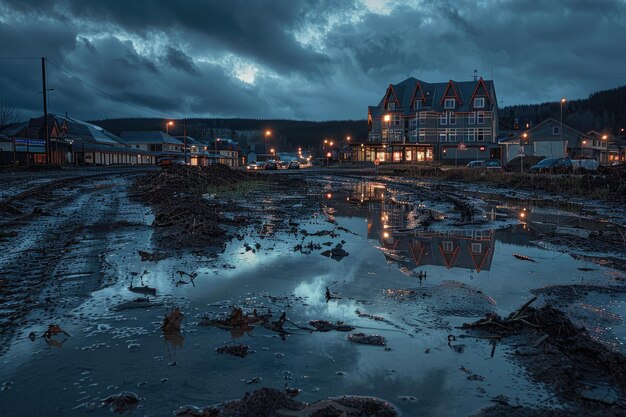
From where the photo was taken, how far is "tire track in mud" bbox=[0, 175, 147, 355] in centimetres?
585

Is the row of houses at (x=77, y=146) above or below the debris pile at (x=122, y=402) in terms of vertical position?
above

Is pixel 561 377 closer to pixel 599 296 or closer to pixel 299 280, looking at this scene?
pixel 599 296

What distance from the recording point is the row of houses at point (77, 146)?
60.3 meters

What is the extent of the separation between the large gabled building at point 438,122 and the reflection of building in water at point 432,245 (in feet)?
231

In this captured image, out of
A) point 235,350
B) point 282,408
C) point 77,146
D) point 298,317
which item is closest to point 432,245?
point 298,317

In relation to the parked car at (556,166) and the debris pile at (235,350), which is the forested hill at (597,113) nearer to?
the parked car at (556,166)

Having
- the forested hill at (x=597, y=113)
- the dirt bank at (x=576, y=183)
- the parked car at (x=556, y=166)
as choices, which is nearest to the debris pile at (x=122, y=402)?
the dirt bank at (x=576, y=183)

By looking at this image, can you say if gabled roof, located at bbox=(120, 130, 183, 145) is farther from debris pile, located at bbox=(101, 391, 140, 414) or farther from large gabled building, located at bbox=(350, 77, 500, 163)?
debris pile, located at bbox=(101, 391, 140, 414)

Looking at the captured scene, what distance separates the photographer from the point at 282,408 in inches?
138

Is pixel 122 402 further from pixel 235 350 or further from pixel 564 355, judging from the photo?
pixel 564 355

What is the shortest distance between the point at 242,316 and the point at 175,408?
5.97 ft

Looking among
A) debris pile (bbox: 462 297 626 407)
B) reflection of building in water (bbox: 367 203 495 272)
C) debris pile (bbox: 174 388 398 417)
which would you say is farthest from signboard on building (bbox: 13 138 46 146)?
debris pile (bbox: 462 297 626 407)

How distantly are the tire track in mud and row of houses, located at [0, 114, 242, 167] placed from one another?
49.5 meters

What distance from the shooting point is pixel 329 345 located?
4.85 metres
